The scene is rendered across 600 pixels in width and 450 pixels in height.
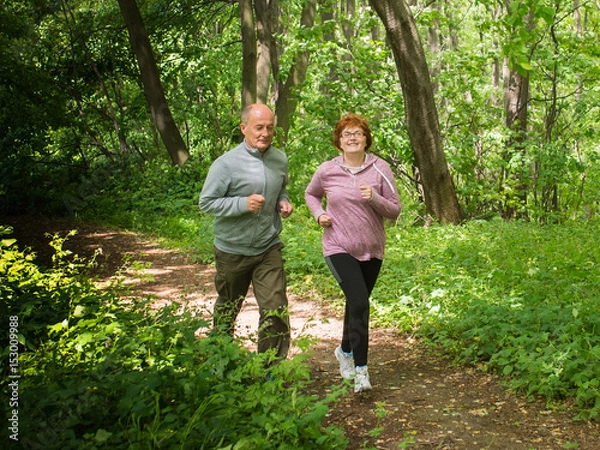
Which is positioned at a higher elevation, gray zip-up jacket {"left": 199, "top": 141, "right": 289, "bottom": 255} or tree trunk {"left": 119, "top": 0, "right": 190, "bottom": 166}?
tree trunk {"left": 119, "top": 0, "right": 190, "bottom": 166}

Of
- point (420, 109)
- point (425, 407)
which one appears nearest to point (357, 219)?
point (425, 407)

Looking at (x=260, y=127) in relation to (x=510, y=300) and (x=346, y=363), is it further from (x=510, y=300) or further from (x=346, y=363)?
(x=510, y=300)

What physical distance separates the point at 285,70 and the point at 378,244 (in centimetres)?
1013

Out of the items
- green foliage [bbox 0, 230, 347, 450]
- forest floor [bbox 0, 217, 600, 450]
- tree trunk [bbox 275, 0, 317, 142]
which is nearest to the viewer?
green foliage [bbox 0, 230, 347, 450]

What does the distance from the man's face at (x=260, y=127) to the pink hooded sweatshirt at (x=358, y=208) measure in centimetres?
65

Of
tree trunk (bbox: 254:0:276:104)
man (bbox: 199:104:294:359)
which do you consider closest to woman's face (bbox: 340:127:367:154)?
man (bbox: 199:104:294:359)

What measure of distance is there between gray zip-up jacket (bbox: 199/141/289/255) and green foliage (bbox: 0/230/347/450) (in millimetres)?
764

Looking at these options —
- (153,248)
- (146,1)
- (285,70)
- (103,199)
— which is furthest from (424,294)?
(146,1)

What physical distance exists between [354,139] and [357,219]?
2.13 ft

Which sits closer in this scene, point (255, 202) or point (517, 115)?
point (255, 202)

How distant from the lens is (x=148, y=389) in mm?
3559

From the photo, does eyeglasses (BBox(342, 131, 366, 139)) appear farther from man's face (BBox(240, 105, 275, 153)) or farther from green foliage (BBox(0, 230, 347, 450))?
green foliage (BBox(0, 230, 347, 450))

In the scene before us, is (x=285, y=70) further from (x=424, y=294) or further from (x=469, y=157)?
(x=424, y=294)

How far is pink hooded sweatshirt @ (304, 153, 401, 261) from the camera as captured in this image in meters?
5.24
